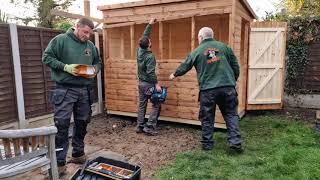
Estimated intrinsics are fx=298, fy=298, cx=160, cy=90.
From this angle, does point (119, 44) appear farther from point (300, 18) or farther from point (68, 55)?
point (300, 18)

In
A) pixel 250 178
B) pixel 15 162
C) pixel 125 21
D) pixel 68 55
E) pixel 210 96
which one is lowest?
pixel 250 178

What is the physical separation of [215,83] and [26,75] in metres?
3.17

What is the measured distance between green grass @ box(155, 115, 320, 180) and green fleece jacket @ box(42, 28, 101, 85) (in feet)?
5.11

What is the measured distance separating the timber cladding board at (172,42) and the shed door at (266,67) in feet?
0.57

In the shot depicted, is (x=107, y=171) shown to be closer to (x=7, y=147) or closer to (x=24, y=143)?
(x=24, y=143)

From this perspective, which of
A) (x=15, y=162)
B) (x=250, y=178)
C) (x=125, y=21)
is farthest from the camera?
(x=125, y=21)

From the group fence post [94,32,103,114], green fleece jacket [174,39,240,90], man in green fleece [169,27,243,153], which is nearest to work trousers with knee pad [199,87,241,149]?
man in green fleece [169,27,243,153]

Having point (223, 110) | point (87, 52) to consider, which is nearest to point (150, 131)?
point (223, 110)

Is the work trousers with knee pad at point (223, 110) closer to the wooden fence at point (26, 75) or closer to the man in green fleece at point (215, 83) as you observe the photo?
the man in green fleece at point (215, 83)

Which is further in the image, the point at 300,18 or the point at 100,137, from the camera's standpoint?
the point at 300,18

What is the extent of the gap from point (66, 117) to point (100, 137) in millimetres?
1827

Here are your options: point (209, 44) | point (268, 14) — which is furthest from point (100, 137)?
point (268, 14)

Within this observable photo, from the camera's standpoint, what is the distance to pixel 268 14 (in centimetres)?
854

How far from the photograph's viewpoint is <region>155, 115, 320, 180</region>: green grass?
11.3ft
